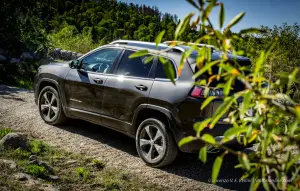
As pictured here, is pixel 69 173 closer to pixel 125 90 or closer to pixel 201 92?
pixel 125 90

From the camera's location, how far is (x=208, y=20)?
1.58 meters

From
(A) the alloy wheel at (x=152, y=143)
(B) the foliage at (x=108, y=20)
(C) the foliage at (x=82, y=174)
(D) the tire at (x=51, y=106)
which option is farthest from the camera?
(B) the foliage at (x=108, y=20)

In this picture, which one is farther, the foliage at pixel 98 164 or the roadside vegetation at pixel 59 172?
the foliage at pixel 98 164

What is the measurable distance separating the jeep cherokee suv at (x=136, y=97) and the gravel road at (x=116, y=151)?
232 mm

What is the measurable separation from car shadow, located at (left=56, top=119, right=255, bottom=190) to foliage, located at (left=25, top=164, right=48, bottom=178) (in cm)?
171

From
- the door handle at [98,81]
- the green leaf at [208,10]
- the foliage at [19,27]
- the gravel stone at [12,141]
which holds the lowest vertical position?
the gravel stone at [12,141]

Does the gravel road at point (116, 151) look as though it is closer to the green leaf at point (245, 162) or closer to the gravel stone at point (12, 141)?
the gravel stone at point (12, 141)

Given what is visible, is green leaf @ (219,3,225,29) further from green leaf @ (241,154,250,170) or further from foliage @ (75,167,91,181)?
foliage @ (75,167,91,181)

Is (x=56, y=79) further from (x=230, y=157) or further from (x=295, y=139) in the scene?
(x=295, y=139)

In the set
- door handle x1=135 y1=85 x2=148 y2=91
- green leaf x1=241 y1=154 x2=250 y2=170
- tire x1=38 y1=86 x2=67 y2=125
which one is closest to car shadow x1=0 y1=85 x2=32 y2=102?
tire x1=38 y1=86 x2=67 y2=125

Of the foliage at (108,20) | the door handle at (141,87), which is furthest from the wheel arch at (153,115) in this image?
the foliage at (108,20)

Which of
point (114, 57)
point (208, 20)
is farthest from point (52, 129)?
point (208, 20)

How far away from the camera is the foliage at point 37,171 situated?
173 inches

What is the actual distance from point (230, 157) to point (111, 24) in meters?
40.6
